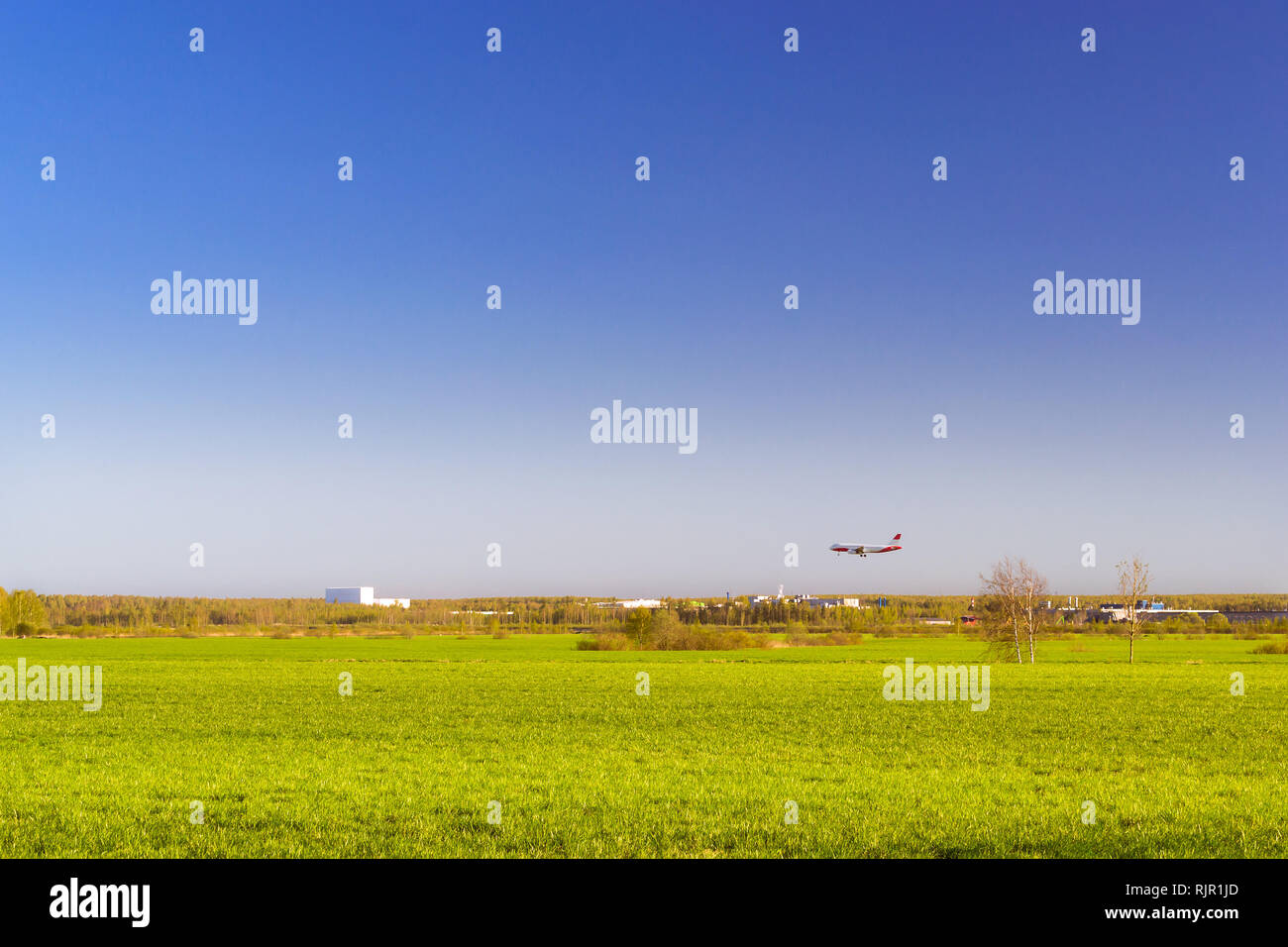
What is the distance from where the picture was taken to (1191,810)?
15633 millimetres

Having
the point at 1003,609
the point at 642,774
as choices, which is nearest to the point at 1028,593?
the point at 1003,609

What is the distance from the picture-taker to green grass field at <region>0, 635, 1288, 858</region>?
12867mm

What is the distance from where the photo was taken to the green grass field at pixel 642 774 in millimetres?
12867

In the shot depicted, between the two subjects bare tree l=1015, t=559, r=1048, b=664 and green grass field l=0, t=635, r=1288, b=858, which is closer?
green grass field l=0, t=635, r=1288, b=858

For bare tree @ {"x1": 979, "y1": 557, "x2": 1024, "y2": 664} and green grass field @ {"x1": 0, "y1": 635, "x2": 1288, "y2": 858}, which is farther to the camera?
bare tree @ {"x1": 979, "y1": 557, "x2": 1024, "y2": 664}

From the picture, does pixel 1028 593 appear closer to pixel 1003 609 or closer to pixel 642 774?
pixel 1003 609

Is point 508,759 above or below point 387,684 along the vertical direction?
above

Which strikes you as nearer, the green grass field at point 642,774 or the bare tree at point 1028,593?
the green grass field at point 642,774
